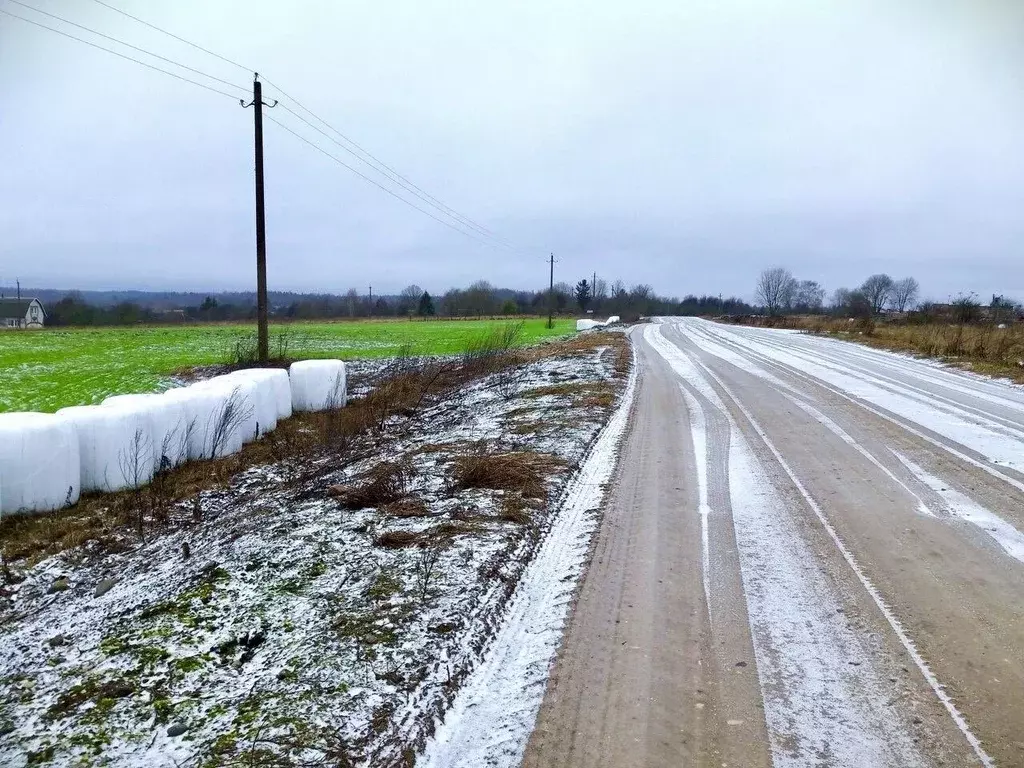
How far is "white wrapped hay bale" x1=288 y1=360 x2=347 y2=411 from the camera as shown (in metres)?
14.9

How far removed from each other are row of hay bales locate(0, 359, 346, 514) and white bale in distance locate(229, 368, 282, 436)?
20 millimetres

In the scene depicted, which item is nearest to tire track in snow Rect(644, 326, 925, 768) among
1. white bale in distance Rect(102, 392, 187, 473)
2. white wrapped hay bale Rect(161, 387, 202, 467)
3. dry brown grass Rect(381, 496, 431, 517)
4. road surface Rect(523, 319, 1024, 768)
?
road surface Rect(523, 319, 1024, 768)

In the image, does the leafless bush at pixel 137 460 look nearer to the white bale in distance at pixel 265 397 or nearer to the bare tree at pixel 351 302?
the white bale in distance at pixel 265 397

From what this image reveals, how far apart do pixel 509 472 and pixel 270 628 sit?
12.0 ft

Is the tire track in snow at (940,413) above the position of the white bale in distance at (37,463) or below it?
above

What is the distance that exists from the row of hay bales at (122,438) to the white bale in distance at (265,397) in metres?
0.02

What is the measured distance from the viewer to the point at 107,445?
867 cm

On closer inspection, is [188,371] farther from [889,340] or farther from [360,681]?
[889,340]

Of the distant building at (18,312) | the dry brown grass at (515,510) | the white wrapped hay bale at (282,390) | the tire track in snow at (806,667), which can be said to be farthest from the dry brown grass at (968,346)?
the distant building at (18,312)

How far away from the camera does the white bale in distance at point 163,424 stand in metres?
9.38

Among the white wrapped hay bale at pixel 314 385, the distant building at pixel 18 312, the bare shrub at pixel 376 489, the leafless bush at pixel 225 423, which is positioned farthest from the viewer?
the distant building at pixel 18 312

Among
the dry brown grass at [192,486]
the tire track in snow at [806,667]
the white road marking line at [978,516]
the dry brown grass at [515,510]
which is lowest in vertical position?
the dry brown grass at [192,486]

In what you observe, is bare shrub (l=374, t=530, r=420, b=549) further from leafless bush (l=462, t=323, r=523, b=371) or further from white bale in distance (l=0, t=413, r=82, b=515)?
leafless bush (l=462, t=323, r=523, b=371)

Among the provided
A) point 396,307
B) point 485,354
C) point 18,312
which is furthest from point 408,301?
point 485,354
